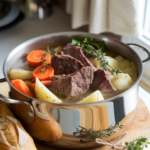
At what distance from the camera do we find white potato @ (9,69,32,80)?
3.94 feet

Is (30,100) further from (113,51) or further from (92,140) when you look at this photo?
(113,51)

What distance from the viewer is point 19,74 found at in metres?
1.20

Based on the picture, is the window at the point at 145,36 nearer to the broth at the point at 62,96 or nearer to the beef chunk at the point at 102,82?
the broth at the point at 62,96

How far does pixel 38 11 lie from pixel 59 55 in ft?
5.30

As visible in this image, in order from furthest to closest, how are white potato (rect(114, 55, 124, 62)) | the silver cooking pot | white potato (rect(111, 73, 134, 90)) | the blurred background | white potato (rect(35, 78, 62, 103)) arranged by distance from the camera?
the blurred background
white potato (rect(114, 55, 124, 62))
white potato (rect(111, 73, 134, 90))
white potato (rect(35, 78, 62, 103))
the silver cooking pot

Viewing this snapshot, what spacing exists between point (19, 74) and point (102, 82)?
0.45 metres

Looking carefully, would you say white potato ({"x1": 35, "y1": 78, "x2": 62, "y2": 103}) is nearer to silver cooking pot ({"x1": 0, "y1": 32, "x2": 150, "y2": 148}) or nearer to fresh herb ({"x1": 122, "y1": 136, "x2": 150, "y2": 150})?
silver cooking pot ({"x1": 0, "y1": 32, "x2": 150, "y2": 148})

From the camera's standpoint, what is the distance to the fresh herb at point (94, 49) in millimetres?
1184

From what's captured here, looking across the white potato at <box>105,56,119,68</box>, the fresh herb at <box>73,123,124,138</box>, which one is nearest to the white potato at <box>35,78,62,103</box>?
the fresh herb at <box>73,123,124,138</box>

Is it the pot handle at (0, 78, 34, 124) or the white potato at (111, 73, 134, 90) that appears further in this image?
the white potato at (111, 73, 134, 90)

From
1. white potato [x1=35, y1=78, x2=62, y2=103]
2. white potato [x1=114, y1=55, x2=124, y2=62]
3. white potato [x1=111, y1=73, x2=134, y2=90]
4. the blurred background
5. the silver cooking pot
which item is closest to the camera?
the silver cooking pot

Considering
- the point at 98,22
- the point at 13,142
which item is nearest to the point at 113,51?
the point at 98,22

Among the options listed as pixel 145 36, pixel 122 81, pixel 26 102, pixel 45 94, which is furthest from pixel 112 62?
pixel 145 36

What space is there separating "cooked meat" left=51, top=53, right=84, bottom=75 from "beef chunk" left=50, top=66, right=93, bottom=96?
0.27 feet
